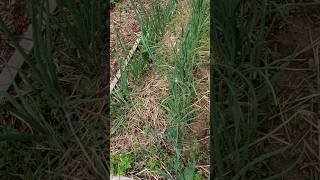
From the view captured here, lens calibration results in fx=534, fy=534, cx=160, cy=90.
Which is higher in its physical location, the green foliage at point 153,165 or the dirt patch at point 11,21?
the dirt patch at point 11,21

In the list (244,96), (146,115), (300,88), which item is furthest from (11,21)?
(300,88)

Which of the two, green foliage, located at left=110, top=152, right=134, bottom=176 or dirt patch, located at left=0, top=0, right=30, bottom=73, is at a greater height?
dirt patch, located at left=0, top=0, right=30, bottom=73

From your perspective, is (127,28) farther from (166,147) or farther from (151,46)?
(166,147)

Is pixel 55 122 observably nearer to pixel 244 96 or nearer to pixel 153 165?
pixel 153 165

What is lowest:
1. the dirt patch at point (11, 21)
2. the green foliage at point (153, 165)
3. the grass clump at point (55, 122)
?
the green foliage at point (153, 165)

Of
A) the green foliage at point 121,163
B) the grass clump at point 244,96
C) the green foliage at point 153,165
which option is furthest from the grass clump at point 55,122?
the grass clump at point 244,96

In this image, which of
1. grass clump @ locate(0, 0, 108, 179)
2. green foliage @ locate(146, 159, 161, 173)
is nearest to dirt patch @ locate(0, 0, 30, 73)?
grass clump @ locate(0, 0, 108, 179)

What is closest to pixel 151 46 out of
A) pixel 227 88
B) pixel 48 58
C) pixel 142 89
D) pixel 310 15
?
pixel 142 89

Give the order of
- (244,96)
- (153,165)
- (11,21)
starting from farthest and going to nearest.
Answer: (11,21) → (244,96) → (153,165)

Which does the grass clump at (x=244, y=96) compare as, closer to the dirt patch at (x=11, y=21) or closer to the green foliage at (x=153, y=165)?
the green foliage at (x=153, y=165)

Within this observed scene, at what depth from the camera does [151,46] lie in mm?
2299

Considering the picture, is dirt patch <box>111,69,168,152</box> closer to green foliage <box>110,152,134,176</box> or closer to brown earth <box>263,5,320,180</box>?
green foliage <box>110,152,134,176</box>

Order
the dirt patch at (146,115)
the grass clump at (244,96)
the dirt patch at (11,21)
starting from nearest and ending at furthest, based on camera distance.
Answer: the grass clump at (244,96)
the dirt patch at (146,115)
the dirt patch at (11,21)

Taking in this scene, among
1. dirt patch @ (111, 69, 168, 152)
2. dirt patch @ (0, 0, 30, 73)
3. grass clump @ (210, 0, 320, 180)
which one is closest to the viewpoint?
grass clump @ (210, 0, 320, 180)
